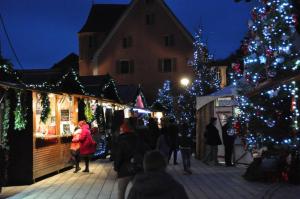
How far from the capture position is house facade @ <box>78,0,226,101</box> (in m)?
50.4

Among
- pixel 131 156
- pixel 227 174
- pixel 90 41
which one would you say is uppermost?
pixel 90 41

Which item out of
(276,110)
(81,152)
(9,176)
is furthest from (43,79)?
(276,110)

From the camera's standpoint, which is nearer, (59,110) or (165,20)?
(59,110)

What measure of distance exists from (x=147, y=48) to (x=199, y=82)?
509 inches

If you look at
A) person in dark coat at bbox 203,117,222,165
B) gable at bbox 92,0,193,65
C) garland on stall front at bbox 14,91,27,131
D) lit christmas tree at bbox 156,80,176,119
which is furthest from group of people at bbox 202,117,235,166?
gable at bbox 92,0,193,65

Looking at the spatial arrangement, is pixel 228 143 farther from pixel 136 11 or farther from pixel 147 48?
pixel 136 11

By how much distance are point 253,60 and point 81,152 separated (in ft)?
20.9

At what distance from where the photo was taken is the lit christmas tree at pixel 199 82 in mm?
38469

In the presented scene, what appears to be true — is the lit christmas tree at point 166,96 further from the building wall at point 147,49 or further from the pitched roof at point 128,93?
the pitched roof at point 128,93

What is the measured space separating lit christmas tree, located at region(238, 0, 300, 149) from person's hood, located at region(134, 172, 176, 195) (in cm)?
978

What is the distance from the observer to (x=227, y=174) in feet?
58.0

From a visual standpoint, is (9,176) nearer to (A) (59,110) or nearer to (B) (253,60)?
(A) (59,110)

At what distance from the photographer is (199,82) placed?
3881 centimetres

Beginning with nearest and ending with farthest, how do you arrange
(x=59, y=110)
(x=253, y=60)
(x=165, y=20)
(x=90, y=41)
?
(x=253, y=60) < (x=59, y=110) < (x=165, y=20) < (x=90, y=41)
